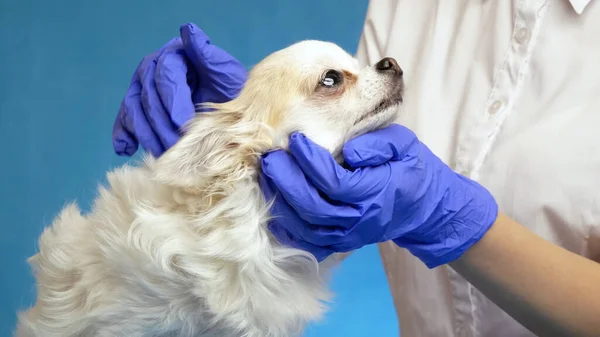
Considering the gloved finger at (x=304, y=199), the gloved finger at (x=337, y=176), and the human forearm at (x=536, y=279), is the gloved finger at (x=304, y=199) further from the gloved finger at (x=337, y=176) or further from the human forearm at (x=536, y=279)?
the human forearm at (x=536, y=279)

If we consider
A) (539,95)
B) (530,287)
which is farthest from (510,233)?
(539,95)

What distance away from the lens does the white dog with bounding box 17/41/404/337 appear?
917 mm

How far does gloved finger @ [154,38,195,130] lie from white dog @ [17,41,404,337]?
8 centimetres

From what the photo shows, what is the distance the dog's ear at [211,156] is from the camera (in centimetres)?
93

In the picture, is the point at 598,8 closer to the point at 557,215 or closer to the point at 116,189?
the point at 557,215

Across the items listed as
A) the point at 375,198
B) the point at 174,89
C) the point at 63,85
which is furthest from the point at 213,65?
the point at 63,85

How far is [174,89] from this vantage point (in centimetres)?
112

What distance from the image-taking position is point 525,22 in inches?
41.9

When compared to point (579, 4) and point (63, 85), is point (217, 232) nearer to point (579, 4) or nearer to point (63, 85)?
point (579, 4)

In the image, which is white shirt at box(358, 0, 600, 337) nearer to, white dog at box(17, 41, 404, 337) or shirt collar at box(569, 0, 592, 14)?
shirt collar at box(569, 0, 592, 14)

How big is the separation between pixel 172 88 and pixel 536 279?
70cm

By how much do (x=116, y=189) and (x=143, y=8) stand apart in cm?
135

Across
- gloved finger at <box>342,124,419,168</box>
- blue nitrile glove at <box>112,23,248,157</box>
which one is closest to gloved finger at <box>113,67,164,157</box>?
blue nitrile glove at <box>112,23,248,157</box>

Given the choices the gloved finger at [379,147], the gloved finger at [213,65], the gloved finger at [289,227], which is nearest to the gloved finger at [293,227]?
the gloved finger at [289,227]
